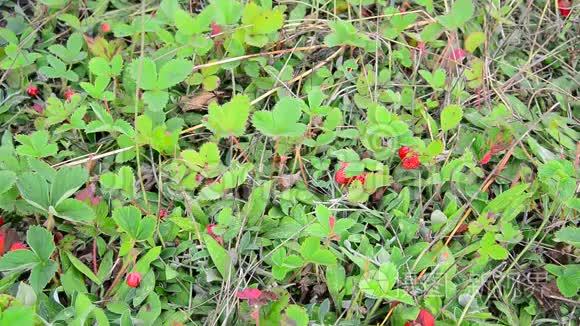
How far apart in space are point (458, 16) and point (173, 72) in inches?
27.2

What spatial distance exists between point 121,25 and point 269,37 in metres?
0.35

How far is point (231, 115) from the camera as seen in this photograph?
Result: 122 centimetres

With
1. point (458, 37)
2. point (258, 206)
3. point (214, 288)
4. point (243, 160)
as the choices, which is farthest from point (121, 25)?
point (458, 37)

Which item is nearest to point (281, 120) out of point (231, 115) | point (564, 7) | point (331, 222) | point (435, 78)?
point (231, 115)

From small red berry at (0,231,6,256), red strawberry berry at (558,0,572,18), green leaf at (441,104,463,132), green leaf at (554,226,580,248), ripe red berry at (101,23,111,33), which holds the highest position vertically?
ripe red berry at (101,23,111,33)

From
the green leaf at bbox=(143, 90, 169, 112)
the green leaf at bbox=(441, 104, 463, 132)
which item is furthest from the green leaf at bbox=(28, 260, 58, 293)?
the green leaf at bbox=(441, 104, 463, 132)

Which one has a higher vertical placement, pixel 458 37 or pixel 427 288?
pixel 458 37

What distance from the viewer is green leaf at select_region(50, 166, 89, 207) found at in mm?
1183

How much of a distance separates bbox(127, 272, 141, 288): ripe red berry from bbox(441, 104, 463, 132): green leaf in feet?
2.31

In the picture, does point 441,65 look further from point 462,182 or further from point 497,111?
point 462,182

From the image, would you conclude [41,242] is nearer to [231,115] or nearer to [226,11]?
[231,115]

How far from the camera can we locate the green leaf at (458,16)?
1.53 m

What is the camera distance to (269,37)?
5.05ft

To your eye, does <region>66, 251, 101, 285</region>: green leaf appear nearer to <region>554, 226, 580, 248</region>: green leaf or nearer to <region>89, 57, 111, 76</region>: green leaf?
<region>89, 57, 111, 76</region>: green leaf
